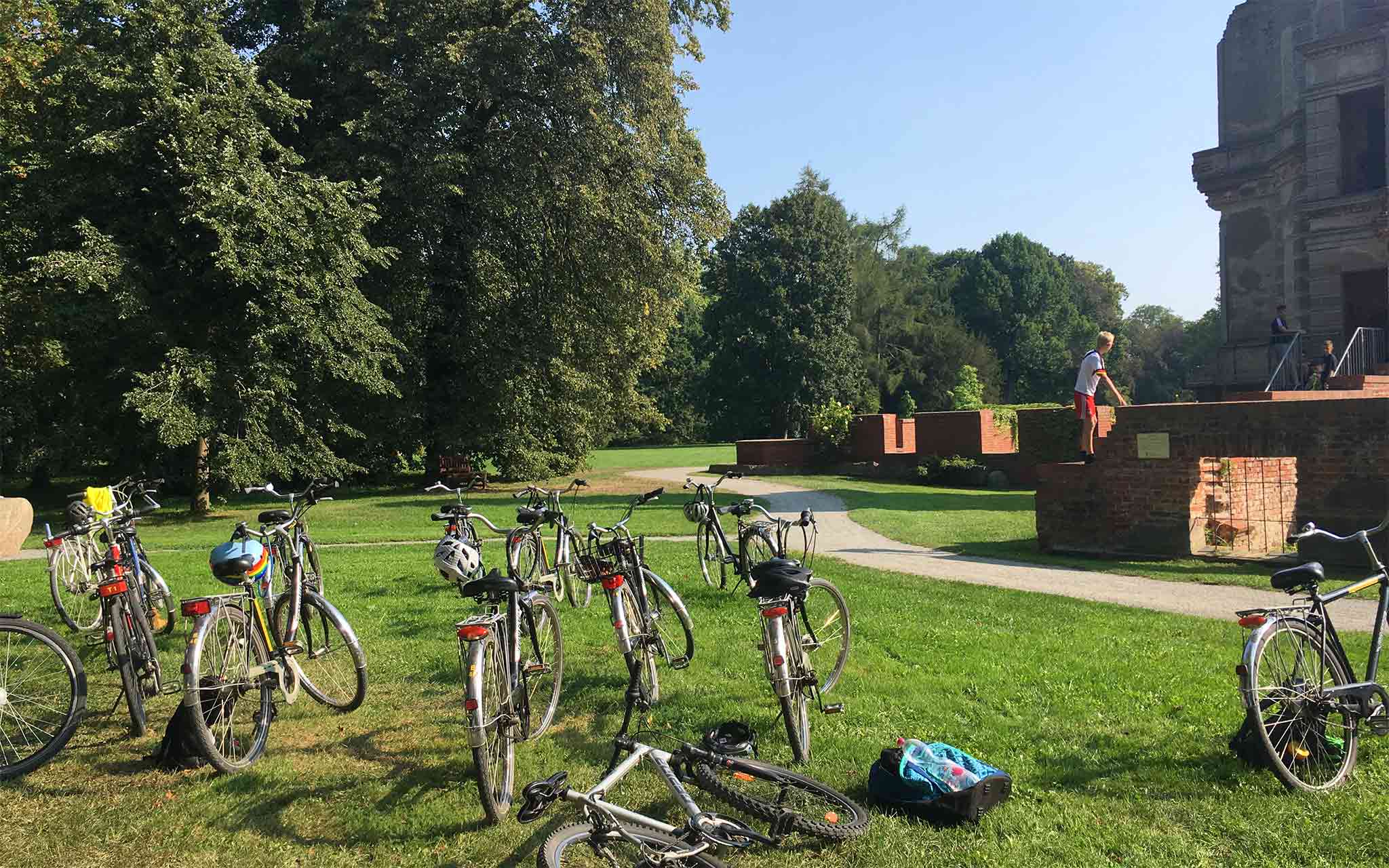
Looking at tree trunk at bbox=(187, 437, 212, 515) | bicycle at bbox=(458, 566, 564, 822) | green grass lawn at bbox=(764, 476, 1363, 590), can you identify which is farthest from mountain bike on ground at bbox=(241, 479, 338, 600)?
tree trunk at bbox=(187, 437, 212, 515)

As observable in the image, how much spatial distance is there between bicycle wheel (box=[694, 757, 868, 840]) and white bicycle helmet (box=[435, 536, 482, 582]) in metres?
2.84

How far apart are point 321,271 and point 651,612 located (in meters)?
16.5

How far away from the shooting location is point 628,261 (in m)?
24.8

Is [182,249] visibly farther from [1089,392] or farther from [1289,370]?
[1289,370]

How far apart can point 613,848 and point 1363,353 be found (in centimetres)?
2738

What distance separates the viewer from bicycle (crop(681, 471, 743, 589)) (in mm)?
9375

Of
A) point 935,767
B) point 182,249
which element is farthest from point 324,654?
point 182,249

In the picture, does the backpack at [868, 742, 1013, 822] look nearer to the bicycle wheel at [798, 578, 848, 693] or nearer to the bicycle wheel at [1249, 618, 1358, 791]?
the bicycle wheel at [1249, 618, 1358, 791]

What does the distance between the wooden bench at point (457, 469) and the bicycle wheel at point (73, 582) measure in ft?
61.1

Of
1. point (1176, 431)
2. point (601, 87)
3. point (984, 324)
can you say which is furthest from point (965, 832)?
Result: point (984, 324)

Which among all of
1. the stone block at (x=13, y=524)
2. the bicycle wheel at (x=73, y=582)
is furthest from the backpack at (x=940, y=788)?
the stone block at (x=13, y=524)

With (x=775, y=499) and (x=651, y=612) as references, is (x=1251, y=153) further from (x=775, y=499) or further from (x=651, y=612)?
(x=651, y=612)

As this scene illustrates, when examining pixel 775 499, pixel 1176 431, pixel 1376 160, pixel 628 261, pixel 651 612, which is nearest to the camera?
pixel 651 612

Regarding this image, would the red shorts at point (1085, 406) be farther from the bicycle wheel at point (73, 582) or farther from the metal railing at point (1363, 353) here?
the metal railing at point (1363, 353)
